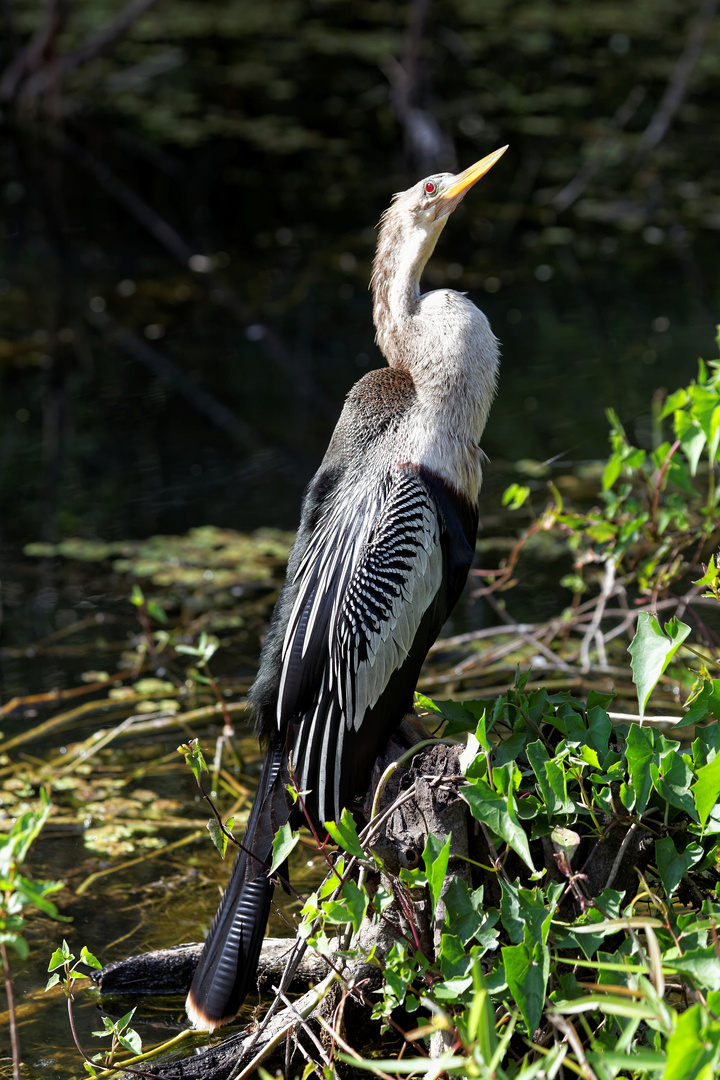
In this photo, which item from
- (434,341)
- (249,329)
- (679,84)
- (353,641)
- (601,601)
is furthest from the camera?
(679,84)

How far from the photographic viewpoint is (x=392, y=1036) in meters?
2.73

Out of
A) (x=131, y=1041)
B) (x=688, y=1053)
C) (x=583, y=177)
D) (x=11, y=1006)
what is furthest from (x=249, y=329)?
(x=688, y=1053)

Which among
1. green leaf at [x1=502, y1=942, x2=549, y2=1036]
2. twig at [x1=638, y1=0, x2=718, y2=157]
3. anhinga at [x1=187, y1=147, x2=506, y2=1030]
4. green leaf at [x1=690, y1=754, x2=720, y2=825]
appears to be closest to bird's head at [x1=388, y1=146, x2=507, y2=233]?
anhinga at [x1=187, y1=147, x2=506, y2=1030]

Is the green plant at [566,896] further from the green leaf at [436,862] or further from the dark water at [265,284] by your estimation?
the dark water at [265,284]

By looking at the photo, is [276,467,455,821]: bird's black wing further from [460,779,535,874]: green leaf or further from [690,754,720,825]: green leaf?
[690,754,720,825]: green leaf

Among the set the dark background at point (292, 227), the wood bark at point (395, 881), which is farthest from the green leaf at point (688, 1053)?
the dark background at point (292, 227)

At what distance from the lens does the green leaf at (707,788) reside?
1.88 meters

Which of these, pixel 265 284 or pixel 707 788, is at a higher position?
pixel 707 788

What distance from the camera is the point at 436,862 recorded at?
6.17ft

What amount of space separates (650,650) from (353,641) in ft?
2.85

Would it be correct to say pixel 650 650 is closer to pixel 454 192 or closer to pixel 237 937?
pixel 237 937

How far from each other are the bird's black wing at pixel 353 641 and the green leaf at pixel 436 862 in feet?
2.45

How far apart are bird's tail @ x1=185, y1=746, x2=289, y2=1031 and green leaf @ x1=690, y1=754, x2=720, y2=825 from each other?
102 cm

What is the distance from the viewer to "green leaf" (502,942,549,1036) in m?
1.81
